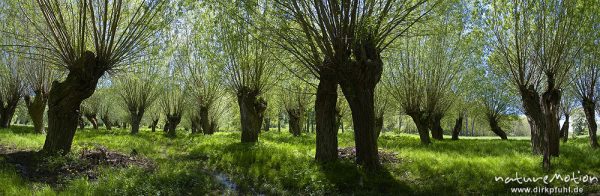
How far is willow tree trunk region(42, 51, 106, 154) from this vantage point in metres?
11.3

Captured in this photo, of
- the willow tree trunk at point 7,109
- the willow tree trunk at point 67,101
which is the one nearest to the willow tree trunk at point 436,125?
the willow tree trunk at point 67,101

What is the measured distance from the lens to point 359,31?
32.7 feet

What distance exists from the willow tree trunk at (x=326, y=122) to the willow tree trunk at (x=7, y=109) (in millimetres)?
21855

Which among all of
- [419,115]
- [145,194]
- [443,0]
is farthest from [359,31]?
[419,115]

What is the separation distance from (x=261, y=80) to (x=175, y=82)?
14.0 meters

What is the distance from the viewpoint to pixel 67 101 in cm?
1144

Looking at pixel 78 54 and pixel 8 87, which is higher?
pixel 8 87

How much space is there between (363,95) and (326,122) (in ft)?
5.77

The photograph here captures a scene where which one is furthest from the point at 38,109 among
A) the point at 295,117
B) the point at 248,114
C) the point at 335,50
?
the point at 295,117

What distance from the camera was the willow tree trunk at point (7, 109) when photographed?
24.6 m

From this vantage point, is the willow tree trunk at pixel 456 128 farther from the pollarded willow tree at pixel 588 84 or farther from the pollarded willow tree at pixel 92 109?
the pollarded willow tree at pixel 92 109

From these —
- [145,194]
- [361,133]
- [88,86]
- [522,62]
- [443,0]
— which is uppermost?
[443,0]

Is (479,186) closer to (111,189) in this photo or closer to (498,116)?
(111,189)

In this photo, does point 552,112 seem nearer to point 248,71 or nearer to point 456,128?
point 248,71
